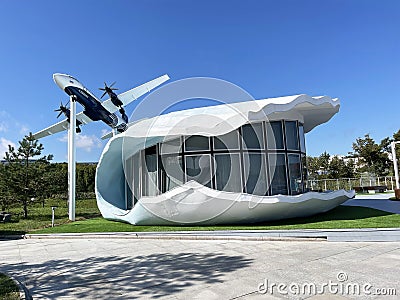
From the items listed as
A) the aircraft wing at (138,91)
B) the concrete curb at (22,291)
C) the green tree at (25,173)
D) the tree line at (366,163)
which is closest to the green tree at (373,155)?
the tree line at (366,163)

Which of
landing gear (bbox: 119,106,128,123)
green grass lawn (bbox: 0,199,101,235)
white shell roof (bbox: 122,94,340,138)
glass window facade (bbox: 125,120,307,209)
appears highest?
landing gear (bbox: 119,106,128,123)

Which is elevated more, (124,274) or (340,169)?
(340,169)

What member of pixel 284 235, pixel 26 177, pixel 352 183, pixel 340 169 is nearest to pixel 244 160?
pixel 284 235

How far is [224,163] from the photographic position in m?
11.7

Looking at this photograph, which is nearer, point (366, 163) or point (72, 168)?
point (72, 168)

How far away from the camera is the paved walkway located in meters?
4.44

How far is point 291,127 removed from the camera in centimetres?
1259

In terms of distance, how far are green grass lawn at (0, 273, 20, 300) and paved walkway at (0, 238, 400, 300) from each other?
0.86ft

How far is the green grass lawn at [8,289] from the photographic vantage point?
14.6 ft

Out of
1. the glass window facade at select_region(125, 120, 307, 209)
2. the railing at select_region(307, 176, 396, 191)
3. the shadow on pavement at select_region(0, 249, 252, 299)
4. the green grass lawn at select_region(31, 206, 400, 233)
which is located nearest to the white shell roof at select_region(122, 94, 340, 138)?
the glass window facade at select_region(125, 120, 307, 209)

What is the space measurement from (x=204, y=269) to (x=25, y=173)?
62.9ft

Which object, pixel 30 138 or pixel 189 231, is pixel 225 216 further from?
pixel 30 138

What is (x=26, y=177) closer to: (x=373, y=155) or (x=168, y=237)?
(x=168, y=237)

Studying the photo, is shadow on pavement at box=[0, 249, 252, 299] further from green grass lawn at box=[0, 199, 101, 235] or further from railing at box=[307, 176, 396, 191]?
railing at box=[307, 176, 396, 191]
